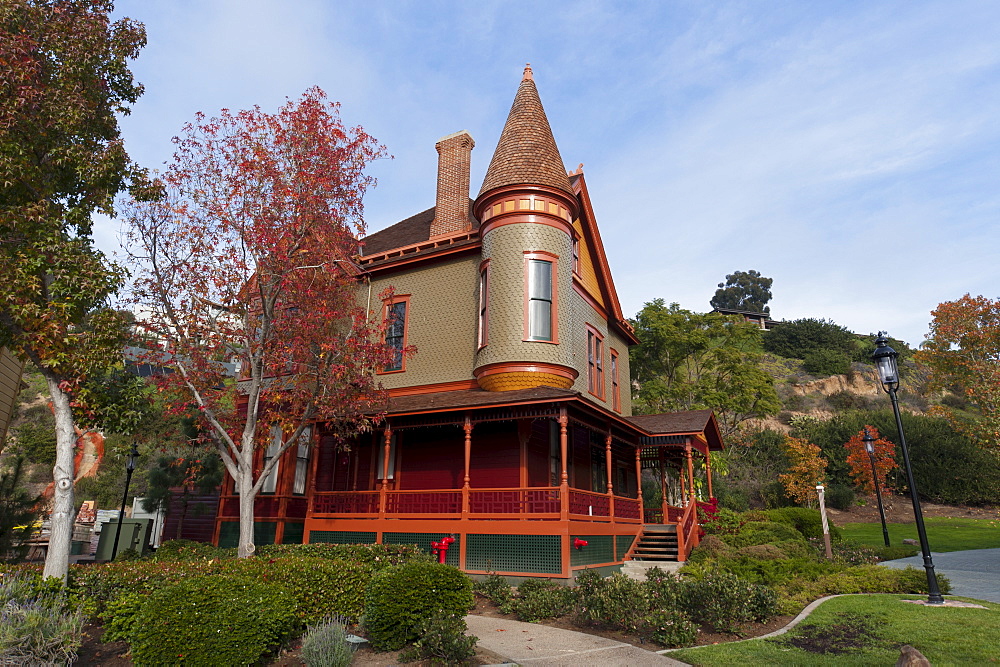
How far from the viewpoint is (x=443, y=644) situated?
280 inches

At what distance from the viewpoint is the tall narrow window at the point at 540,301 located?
16875mm

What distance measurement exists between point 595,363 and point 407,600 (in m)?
14.6

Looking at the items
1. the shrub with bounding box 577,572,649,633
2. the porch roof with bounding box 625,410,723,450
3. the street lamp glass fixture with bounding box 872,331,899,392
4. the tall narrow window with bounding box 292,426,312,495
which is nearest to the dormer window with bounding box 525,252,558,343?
the porch roof with bounding box 625,410,723,450

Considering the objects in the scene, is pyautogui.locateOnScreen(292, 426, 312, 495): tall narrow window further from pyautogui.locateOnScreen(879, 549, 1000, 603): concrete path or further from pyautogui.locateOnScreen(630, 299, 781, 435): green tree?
pyautogui.locateOnScreen(630, 299, 781, 435): green tree

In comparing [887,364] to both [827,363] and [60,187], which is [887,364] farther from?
[827,363]

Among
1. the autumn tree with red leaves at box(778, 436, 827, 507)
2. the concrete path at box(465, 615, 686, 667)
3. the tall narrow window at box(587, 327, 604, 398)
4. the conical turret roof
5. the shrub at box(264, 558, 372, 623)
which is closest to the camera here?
the concrete path at box(465, 615, 686, 667)

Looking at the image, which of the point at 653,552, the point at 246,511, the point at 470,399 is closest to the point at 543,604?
the point at 470,399

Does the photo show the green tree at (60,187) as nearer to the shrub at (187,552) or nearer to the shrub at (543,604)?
the shrub at (187,552)

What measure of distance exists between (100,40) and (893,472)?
181 ft

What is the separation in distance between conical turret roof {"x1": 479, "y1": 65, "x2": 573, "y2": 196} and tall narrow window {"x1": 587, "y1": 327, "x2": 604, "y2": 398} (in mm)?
5623

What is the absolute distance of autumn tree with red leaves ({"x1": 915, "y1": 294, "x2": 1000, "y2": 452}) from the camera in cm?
3005

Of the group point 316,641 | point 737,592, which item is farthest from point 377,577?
point 737,592

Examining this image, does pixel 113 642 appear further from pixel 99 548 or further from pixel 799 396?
pixel 799 396

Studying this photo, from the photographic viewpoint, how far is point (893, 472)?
153 feet
